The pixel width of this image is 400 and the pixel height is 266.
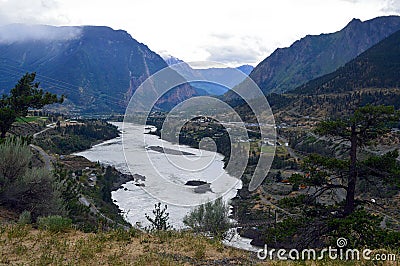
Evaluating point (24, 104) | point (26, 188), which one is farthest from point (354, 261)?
point (24, 104)

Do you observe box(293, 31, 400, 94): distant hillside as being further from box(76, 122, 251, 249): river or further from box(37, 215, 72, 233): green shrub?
box(37, 215, 72, 233): green shrub

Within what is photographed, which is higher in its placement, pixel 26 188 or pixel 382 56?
pixel 382 56

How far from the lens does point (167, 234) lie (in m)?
6.74

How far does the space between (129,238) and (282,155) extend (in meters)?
42.7

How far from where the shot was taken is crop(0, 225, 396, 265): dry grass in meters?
5.09

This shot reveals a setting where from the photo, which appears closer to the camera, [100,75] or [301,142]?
[301,142]

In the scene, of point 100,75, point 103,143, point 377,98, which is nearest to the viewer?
point 377,98

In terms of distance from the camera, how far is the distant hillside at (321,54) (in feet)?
541

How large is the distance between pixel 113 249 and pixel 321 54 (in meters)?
191

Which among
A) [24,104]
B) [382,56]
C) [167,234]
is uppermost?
[382,56]

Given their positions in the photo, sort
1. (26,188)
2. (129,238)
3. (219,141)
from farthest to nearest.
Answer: (219,141)
(26,188)
(129,238)

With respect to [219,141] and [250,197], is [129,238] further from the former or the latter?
[219,141]

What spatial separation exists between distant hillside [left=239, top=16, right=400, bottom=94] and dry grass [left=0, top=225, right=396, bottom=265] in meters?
157

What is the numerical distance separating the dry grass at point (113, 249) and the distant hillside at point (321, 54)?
514 ft
